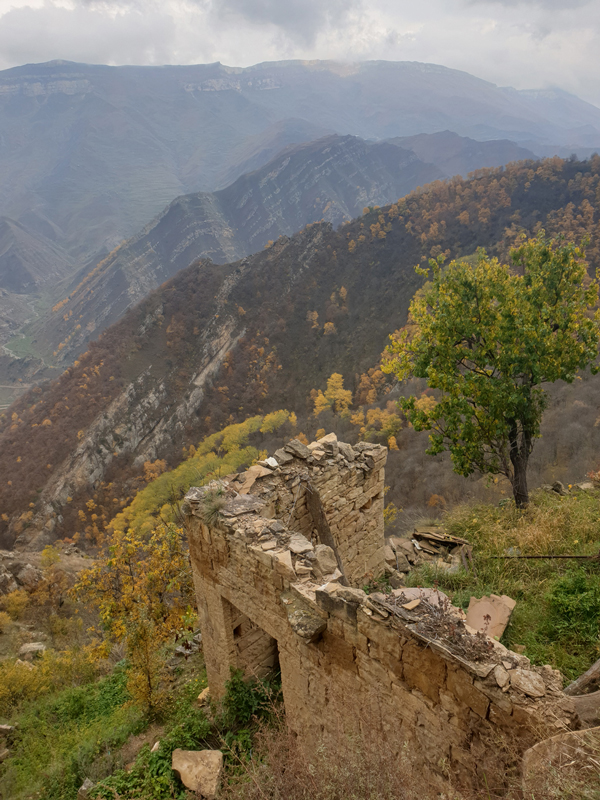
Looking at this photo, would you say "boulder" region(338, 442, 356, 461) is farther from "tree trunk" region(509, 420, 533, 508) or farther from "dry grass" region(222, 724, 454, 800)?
"dry grass" region(222, 724, 454, 800)

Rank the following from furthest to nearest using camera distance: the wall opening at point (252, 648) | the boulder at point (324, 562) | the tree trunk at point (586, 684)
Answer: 1. the wall opening at point (252, 648)
2. the boulder at point (324, 562)
3. the tree trunk at point (586, 684)

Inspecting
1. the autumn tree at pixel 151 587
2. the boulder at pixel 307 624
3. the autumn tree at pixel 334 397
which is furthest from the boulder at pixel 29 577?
the autumn tree at pixel 334 397

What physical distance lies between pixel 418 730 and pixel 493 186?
87.8 meters

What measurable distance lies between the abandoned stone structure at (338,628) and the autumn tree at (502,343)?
2561mm

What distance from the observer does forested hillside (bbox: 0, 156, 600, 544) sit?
216 feet

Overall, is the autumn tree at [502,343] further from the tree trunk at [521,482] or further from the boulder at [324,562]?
the boulder at [324,562]

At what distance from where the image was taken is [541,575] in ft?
23.6

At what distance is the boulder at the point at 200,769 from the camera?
5.44 meters

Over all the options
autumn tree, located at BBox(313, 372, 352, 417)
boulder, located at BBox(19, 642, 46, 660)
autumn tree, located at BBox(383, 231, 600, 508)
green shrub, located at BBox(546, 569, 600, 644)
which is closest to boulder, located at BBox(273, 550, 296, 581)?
green shrub, located at BBox(546, 569, 600, 644)

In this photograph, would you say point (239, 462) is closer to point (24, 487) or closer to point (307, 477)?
point (24, 487)

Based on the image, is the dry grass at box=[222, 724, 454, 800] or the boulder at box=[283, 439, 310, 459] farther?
the boulder at box=[283, 439, 310, 459]

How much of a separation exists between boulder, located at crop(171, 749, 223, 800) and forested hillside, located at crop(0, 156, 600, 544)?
1996 inches

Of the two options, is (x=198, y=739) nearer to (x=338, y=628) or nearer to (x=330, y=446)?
(x=338, y=628)

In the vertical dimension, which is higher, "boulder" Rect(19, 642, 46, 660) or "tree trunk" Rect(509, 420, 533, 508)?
"tree trunk" Rect(509, 420, 533, 508)
